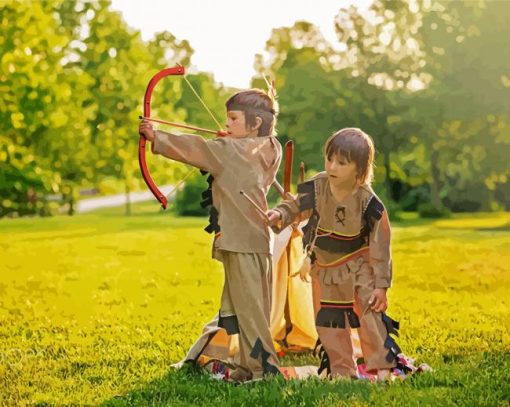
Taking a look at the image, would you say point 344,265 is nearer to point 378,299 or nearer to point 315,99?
point 378,299

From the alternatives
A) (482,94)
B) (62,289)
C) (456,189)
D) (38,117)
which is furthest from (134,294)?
(456,189)

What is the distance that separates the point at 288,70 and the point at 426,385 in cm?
2979

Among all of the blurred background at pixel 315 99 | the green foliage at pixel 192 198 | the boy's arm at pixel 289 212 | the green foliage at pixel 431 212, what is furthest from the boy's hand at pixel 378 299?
the green foliage at pixel 192 198

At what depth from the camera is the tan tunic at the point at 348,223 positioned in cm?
599

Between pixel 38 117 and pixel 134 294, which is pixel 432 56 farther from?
pixel 134 294

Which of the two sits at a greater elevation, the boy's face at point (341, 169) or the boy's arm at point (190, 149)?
the boy's arm at point (190, 149)

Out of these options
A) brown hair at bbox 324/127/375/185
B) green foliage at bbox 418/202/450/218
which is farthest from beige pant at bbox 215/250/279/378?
green foliage at bbox 418/202/450/218

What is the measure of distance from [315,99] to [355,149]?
91.6 ft

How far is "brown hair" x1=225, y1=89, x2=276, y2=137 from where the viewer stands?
612 centimetres

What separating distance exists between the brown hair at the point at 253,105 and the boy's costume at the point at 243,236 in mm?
116

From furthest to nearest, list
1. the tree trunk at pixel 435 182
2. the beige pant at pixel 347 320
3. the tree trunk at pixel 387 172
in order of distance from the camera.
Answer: the tree trunk at pixel 387 172, the tree trunk at pixel 435 182, the beige pant at pixel 347 320

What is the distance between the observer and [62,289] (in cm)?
1259

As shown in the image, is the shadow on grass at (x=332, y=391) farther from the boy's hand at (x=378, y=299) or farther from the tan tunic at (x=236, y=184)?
the tan tunic at (x=236, y=184)

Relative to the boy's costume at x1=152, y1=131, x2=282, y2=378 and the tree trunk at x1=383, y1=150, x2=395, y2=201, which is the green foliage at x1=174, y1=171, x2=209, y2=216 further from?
the boy's costume at x1=152, y1=131, x2=282, y2=378
